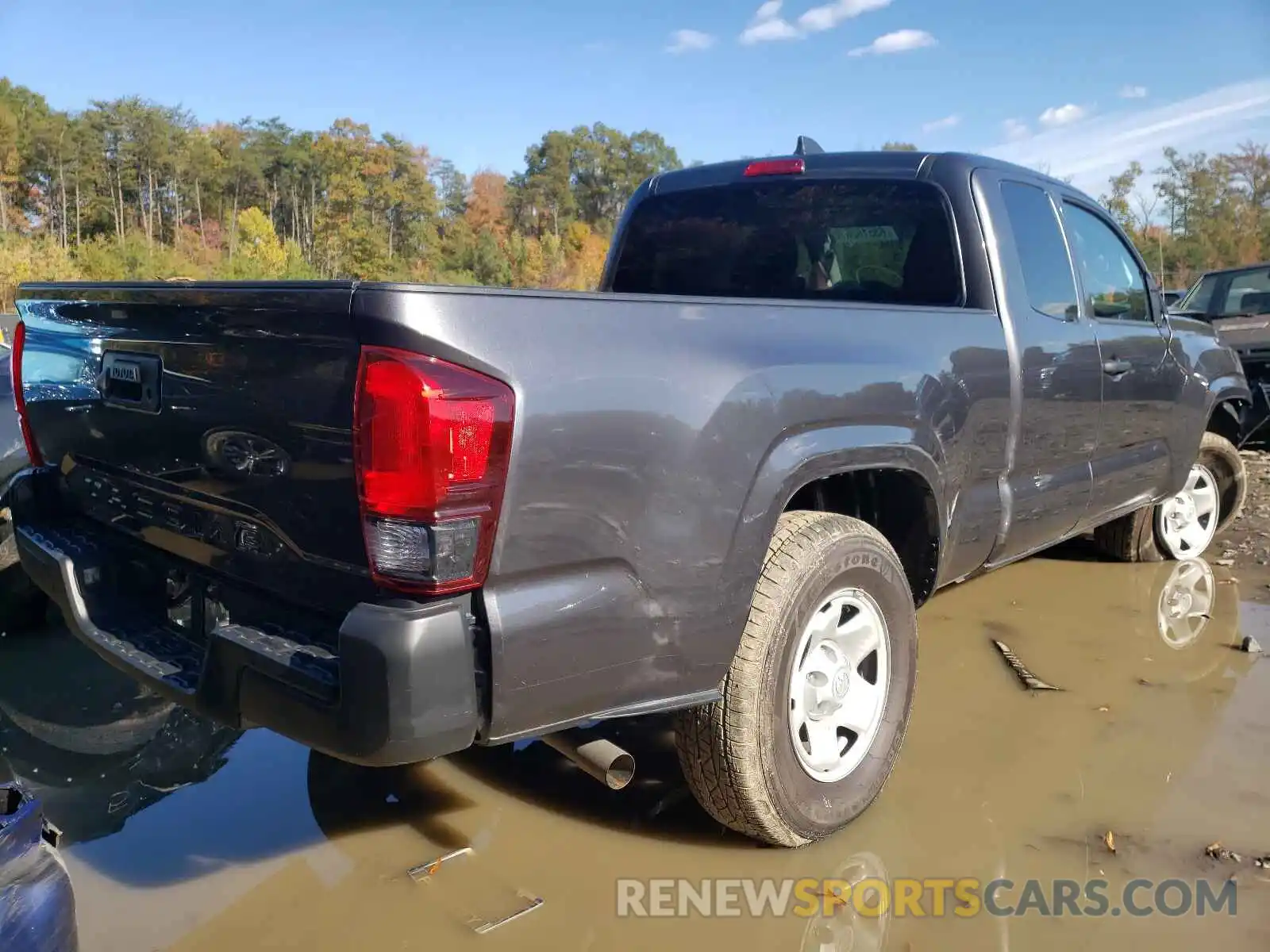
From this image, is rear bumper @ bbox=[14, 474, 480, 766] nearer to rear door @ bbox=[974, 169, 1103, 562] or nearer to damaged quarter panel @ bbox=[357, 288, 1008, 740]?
damaged quarter panel @ bbox=[357, 288, 1008, 740]

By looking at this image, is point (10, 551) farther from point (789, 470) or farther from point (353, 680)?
point (789, 470)

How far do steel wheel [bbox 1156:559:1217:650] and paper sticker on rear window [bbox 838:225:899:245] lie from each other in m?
2.31

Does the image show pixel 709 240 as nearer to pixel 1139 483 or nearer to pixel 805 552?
pixel 805 552

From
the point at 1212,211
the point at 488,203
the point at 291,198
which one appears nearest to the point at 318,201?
the point at 291,198

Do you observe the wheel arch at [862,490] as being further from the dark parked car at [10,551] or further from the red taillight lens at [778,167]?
the dark parked car at [10,551]

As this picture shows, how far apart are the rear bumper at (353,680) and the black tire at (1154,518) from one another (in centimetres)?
450

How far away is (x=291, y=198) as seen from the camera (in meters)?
69.1

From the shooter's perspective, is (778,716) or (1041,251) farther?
(1041,251)

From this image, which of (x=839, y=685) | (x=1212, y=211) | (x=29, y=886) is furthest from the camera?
(x=1212, y=211)

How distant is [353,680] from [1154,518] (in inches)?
193

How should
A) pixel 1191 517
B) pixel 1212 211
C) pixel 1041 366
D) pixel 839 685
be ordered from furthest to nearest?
pixel 1212 211 < pixel 1191 517 < pixel 1041 366 < pixel 839 685

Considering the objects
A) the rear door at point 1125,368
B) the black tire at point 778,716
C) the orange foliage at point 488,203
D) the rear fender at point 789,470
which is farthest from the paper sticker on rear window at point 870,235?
the orange foliage at point 488,203

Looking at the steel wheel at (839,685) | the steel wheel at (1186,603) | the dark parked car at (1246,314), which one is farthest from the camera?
the dark parked car at (1246,314)

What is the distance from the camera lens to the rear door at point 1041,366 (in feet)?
10.9
